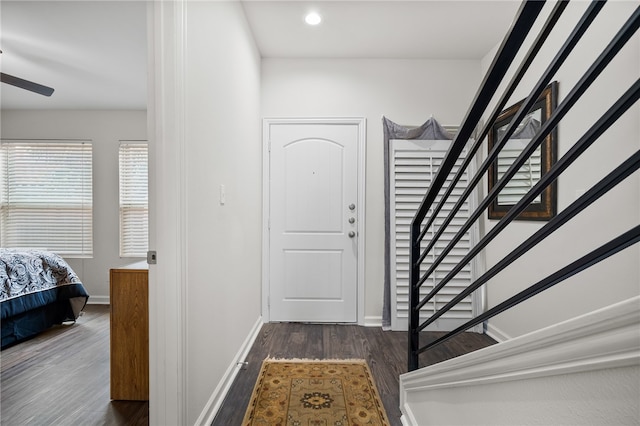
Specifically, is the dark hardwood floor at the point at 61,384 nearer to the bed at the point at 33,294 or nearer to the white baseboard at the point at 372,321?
the bed at the point at 33,294

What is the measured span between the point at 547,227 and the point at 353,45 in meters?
2.63

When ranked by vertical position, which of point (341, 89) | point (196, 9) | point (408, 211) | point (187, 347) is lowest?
point (187, 347)

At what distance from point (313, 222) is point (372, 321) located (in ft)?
3.72

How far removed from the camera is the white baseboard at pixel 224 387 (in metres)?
1.54

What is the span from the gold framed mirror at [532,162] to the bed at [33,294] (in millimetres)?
4099

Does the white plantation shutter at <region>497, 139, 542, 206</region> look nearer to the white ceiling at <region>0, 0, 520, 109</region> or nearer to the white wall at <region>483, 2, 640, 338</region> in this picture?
the white wall at <region>483, 2, 640, 338</region>

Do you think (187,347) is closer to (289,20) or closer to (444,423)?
(444,423)

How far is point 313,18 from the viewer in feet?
7.80

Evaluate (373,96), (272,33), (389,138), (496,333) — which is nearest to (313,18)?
(272,33)

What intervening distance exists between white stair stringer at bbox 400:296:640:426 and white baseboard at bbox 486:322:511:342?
1933 millimetres

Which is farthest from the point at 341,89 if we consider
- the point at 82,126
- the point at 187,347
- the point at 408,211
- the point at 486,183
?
the point at 82,126

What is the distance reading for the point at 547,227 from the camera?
0.65 meters

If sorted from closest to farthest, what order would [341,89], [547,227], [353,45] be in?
1. [547,227]
2. [353,45]
3. [341,89]

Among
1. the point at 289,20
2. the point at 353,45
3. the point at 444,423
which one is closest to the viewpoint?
the point at 444,423
